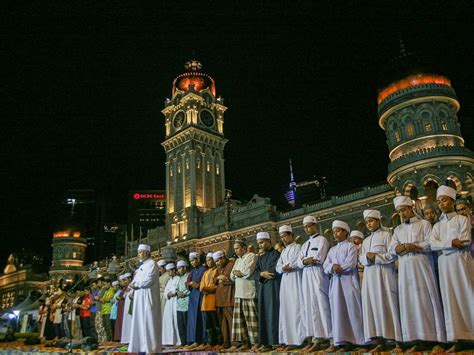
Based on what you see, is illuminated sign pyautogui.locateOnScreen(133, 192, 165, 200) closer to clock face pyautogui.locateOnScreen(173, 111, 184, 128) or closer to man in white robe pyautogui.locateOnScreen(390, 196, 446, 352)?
clock face pyautogui.locateOnScreen(173, 111, 184, 128)

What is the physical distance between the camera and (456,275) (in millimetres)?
5621

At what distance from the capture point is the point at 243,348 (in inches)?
313

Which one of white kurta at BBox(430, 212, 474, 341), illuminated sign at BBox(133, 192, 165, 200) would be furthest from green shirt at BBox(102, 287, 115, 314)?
illuminated sign at BBox(133, 192, 165, 200)

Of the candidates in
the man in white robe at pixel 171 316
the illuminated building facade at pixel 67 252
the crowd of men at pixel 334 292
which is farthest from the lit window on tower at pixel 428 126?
the illuminated building facade at pixel 67 252

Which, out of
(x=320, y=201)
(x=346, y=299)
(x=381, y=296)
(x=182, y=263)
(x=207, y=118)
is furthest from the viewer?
(x=207, y=118)

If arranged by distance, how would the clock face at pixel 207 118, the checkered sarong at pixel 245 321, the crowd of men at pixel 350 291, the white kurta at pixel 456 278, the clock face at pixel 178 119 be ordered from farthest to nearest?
the clock face at pixel 178 119 < the clock face at pixel 207 118 < the checkered sarong at pixel 245 321 < the crowd of men at pixel 350 291 < the white kurta at pixel 456 278

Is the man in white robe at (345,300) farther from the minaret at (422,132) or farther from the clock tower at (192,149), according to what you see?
the clock tower at (192,149)

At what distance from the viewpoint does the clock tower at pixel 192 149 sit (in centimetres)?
4566

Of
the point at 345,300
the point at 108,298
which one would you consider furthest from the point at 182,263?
the point at 345,300

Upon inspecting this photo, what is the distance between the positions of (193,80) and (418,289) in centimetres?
4722

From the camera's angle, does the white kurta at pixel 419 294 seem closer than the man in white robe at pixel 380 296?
Yes

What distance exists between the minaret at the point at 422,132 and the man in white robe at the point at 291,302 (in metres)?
16.5

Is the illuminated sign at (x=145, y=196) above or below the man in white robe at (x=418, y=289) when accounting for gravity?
above

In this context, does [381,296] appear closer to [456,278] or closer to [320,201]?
[456,278]
